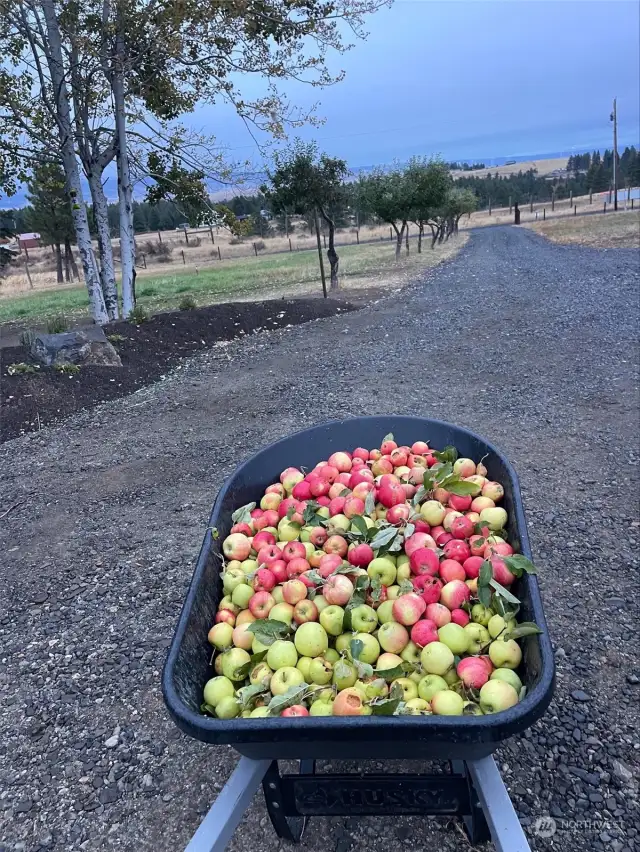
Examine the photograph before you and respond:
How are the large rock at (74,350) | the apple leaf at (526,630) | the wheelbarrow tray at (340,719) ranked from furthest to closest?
the large rock at (74,350)
the apple leaf at (526,630)
the wheelbarrow tray at (340,719)

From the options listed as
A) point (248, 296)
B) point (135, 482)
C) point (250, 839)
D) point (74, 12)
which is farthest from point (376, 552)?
point (248, 296)

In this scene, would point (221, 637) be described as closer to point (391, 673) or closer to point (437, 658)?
point (391, 673)

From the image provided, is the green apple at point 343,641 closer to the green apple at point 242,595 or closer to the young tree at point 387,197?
the green apple at point 242,595

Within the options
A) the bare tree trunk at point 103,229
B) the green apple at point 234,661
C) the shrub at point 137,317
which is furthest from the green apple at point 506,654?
the bare tree trunk at point 103,229

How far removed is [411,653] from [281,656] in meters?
0.43

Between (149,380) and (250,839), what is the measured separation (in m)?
7.68

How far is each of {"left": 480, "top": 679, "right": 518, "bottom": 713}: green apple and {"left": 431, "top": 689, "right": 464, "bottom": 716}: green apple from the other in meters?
0.07

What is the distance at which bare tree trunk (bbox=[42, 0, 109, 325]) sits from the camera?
33.6 feet

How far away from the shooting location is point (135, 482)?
5688mm

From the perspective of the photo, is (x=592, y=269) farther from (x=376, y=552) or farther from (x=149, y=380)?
(x=376, y=552)

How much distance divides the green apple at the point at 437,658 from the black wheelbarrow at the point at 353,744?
235 millimetres

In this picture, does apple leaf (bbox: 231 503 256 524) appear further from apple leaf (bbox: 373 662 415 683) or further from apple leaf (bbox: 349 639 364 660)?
apple leaf (bbox: 373 662 415 683)

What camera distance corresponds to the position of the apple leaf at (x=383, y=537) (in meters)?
2.27

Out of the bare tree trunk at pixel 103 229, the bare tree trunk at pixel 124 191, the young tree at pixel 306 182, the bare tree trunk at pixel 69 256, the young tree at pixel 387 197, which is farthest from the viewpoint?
the bare tree trunk at pixel 69 256
